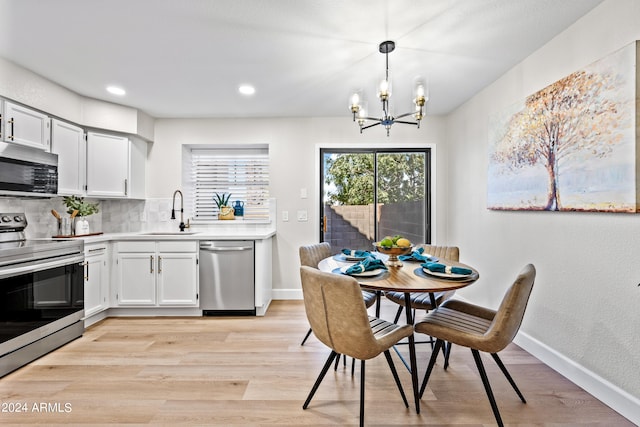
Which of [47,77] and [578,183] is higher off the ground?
[47,77]

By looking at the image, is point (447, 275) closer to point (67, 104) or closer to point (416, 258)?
point (416, 258)

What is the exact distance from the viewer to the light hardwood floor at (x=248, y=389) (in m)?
1.75

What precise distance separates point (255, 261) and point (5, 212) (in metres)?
2.25

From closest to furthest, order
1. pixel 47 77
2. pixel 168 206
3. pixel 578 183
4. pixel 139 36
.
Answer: pixel 578 183, pixel 139 36, pixel 47 77, pixel 168 206

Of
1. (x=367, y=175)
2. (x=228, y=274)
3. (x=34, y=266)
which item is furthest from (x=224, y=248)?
(x=367, y=175)

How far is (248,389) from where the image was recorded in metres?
2.03

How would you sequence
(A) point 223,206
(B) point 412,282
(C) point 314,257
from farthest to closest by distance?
1. (A) point 223,206
2. (C) point 314,257
3. (B) point 412,282

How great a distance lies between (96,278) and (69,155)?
1284mm

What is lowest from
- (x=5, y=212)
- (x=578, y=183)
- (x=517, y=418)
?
(x=517, y=418)

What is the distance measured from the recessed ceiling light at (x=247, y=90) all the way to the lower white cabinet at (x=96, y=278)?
2.15m

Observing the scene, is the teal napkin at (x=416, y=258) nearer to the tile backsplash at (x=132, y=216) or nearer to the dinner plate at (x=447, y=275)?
the dinner plate at (x=447, y=275)

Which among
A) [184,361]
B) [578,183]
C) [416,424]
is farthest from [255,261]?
[578,183]

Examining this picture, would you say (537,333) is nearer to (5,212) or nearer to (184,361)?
(184,361)

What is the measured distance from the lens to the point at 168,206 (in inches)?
160
